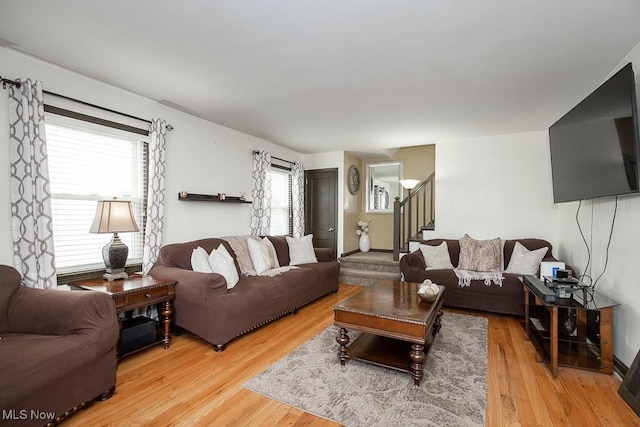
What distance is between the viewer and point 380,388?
203 cm

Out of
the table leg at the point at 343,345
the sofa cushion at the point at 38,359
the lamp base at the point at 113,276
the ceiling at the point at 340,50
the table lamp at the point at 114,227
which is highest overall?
the ceiling at the point at 340,50

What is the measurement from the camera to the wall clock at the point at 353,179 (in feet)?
19.4

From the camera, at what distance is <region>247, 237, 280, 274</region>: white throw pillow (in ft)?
11.9

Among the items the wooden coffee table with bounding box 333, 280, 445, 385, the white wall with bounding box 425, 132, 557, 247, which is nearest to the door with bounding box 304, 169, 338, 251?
the white wall with bounding box 425, 132, 557, 247

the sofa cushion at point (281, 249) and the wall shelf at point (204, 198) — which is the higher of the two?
the wall shelf at point (204, 198)

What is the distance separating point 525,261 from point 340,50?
133 inches

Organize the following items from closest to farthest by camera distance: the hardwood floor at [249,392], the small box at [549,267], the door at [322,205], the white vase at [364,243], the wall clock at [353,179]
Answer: the hardwood floor at [249,392]
the small box at [549,267]
the door at [322,205]
the wall clock at [353,179]
the white vase at [364,243]

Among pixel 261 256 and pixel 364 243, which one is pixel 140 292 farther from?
pixel 364 243

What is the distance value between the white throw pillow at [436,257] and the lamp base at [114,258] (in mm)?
3590

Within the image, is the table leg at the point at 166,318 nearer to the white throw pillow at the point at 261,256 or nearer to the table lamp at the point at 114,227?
the table lamp at the point at 114,227

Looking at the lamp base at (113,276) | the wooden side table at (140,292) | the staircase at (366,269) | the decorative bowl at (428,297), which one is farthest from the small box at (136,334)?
the staircase at (366,269)

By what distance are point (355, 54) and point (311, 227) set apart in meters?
4.01

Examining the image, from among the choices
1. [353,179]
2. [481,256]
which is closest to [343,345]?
[481,256]

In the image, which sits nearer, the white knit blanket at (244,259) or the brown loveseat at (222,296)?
the brown loveseat at (222,296)
